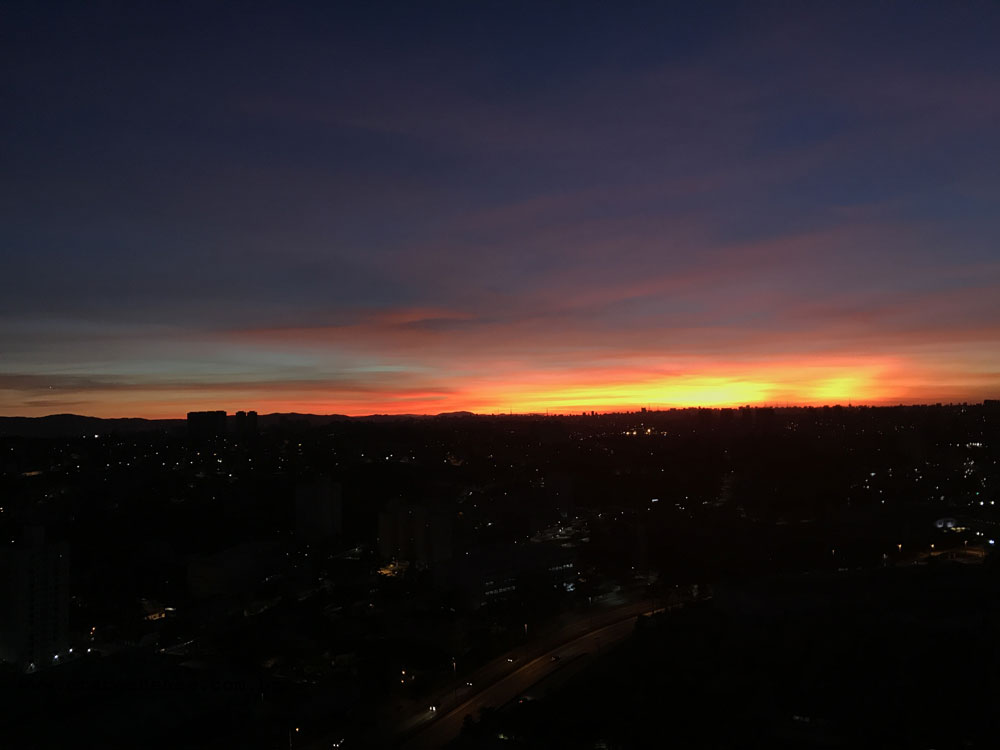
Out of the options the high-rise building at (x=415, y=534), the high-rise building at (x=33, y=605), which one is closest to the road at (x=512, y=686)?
the high-rise building at (x=415, y=534)

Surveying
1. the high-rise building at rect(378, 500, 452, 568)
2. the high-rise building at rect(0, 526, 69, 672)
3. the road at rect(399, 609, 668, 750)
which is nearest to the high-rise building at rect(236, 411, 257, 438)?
the high-rise building at rect(378, 500, 452, 568)

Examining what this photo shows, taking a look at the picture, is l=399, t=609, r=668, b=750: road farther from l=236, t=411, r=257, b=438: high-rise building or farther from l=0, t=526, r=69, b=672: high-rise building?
l=236, t=411, r=257, b=438: high-rise building

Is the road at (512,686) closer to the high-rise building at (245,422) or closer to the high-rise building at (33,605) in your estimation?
the high-rise building at (33,605)

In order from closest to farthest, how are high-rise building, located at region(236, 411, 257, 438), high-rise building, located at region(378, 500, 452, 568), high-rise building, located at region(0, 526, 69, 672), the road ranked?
the road, high-rise building, located at region(0, 526, 69, 672), high-rise building, located at region(378, 500, 452, 568), high-rise building, located at region(236, 411, 257, 438)

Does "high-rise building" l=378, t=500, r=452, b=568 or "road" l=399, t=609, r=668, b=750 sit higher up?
"high-rise building" l=378, t=500, r=452, b=568

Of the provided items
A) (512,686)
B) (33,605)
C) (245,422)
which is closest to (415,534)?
(512,686)

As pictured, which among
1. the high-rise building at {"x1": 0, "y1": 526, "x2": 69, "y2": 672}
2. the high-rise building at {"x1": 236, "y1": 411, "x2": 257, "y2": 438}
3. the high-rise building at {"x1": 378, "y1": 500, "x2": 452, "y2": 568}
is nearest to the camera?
the high-rise building at {"x1": 0, "y1": 526, "x2": 69, "y2": 672}

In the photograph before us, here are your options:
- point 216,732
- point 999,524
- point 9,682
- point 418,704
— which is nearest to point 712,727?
point 418,704

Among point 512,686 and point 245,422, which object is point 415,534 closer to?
point 512,686
